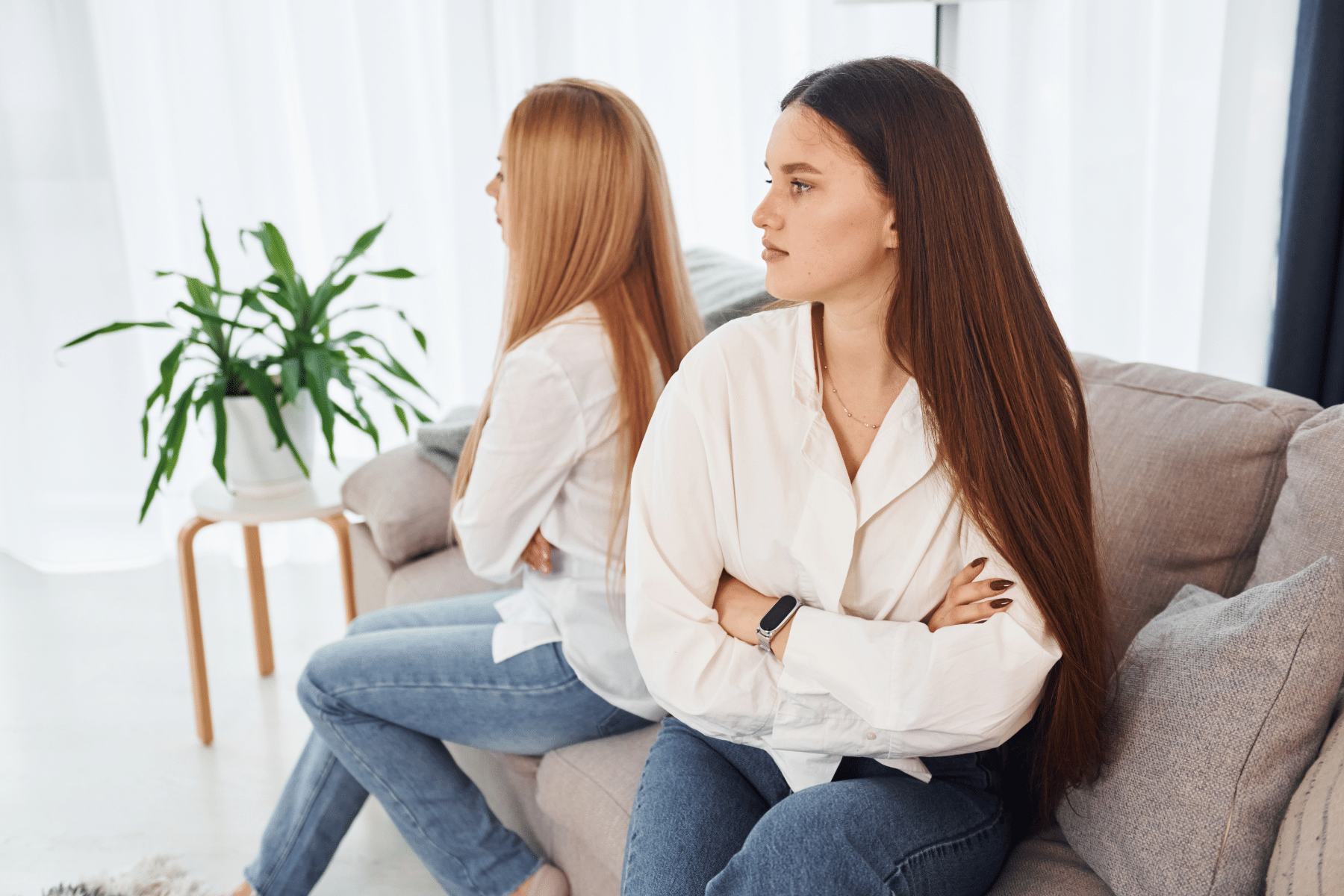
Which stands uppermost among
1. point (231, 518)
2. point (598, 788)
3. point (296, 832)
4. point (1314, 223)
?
point (1314, 223)

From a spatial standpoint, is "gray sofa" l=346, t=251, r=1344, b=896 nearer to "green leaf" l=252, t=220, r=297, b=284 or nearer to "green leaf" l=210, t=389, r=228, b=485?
"green leaf" l=210, t=389, r=228, b=485

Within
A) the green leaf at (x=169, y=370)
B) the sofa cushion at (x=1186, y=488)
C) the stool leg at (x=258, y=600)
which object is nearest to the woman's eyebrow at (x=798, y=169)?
the sofa cushion at (x=1186, y=488)

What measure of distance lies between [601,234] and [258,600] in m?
1.30

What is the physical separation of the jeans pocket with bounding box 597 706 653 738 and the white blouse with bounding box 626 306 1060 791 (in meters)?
0.28

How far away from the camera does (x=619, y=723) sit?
4.35 ft

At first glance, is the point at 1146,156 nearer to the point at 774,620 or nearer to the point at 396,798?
the point at 774,620

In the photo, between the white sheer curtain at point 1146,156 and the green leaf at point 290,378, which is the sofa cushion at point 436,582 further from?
the white sheer curtain at point 1146,156

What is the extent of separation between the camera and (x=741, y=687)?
3.31ft

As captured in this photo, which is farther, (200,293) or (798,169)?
(200,293)

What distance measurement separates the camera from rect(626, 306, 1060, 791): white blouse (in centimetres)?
94

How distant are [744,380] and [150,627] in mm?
2042

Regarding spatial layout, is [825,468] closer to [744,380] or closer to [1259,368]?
[744,380]

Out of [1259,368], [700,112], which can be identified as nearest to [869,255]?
[1259,368]

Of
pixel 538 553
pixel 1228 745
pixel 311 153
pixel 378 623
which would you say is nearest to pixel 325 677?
pixel 378 623
